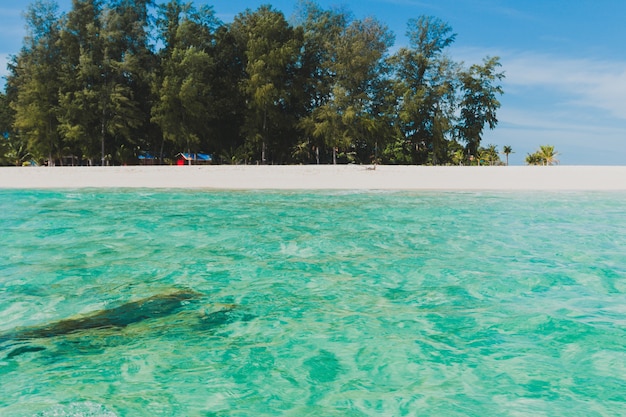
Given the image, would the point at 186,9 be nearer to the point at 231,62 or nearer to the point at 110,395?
the point at 231,62

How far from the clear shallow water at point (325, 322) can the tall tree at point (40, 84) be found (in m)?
36.2

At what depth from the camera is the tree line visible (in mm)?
40844

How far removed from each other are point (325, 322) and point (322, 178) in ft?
72.0

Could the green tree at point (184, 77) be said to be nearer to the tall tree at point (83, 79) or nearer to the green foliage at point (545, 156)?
the tall tree at point (83, 79)

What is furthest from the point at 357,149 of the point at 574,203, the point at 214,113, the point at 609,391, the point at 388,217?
the point at 609,391

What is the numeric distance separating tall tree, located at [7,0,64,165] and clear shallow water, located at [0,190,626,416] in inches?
1426

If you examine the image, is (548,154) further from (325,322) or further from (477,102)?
(325,322)

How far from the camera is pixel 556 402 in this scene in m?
3.12

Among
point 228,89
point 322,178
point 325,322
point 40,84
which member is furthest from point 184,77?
point 325,322

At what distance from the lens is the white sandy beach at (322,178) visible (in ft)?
76.9

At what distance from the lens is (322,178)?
26297mm

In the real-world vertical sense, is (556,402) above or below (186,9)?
below

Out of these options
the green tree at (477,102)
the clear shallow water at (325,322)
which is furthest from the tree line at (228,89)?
the clear shallow water at (325,322)

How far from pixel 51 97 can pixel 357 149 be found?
96.4ft
